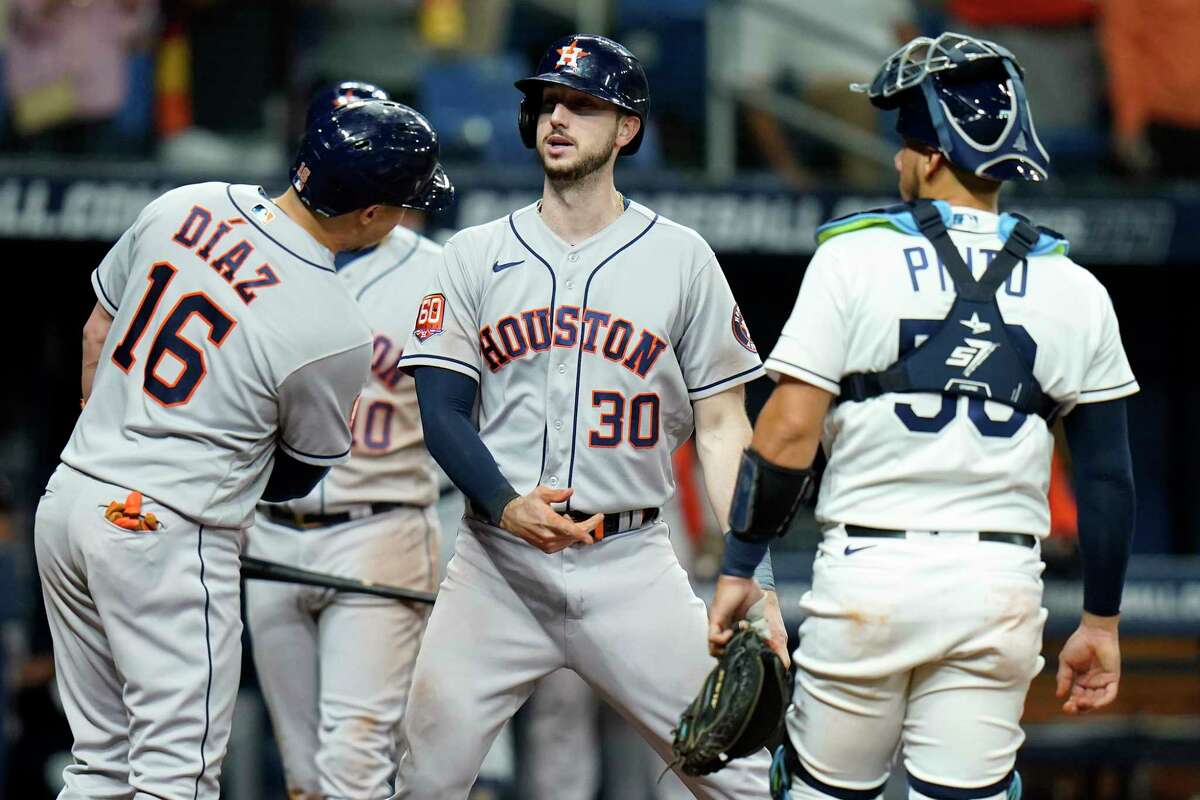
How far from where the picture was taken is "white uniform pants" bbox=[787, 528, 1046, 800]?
3168 mm

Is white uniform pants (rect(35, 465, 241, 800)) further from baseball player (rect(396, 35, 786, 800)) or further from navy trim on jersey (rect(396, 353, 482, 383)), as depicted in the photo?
navy trim on jersey (rect(396, 353, 482, 383))

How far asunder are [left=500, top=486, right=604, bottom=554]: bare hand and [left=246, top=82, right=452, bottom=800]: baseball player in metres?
1.17

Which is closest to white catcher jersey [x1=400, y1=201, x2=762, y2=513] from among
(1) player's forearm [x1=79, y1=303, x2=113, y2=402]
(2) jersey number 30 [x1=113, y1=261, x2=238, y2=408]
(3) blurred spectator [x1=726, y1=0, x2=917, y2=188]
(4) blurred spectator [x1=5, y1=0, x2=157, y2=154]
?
(2) jersey number 30 [x1=113, y1=261, x2=238, y2=408]

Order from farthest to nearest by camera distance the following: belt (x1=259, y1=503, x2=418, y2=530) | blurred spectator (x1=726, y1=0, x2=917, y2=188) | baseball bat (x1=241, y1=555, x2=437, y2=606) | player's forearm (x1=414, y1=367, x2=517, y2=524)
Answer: blurred spectator (x1=726, y1=0, x2=917, y2=188) < belt (x1=259, y1=503, x2=418, y2=530) < baseball bat (x1=241, y1=555, x2=437, y2=606) < player's forearm (x1=414, y1=367, x2=517, y2=524)

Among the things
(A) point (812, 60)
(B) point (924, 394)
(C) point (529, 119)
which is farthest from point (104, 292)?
(A) point (812, 60)

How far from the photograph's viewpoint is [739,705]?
3.21 metres

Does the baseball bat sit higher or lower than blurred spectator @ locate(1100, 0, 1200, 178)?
lower

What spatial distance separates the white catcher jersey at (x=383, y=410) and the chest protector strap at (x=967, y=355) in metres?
1.71

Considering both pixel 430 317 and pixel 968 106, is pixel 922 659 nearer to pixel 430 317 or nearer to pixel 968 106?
pixel 968 106

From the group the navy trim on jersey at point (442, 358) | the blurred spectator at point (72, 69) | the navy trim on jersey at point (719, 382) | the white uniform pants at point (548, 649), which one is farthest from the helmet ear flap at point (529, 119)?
the blurred spectator at point (72, 69)

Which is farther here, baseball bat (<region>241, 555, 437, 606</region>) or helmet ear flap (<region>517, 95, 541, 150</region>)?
baseball bat (<region>241, 555, 437, 606</region>)

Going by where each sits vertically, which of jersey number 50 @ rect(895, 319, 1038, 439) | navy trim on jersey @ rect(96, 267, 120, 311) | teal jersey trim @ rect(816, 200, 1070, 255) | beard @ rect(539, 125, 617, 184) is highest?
beard @ rect(539, 125, 617, 184)

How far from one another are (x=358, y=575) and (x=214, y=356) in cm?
114

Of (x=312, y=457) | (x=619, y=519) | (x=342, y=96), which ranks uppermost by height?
(x=342, y=96)
